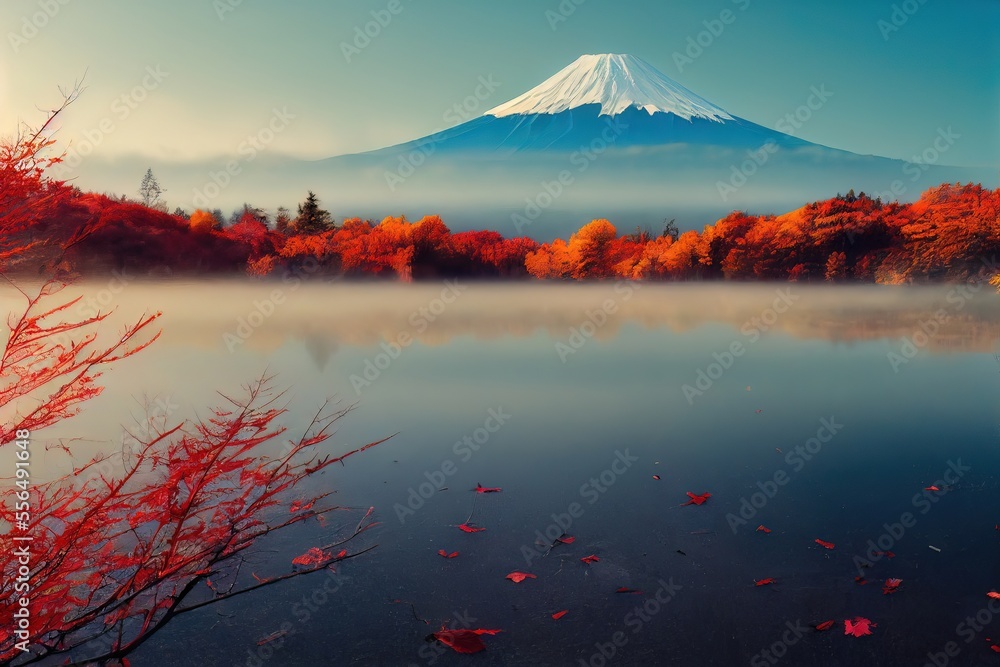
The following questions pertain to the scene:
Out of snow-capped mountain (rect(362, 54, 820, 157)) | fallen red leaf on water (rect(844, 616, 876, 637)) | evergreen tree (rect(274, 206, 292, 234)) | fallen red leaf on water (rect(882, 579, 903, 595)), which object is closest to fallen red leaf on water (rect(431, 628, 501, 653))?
fallen red leaf on water (rect(844, 616, 876, 637))

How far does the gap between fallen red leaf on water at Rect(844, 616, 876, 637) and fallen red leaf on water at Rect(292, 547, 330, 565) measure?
209 cm

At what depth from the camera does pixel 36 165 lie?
1492 millimetres

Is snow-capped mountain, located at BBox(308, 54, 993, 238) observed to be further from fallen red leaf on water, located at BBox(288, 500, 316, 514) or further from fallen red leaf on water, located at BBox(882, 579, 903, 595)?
fallen red leaf on water, located at BBox(882, 579, 903, 595)

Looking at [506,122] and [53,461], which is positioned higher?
[506,122]

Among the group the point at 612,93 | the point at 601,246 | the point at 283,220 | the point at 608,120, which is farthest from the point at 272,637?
the point at 612,93

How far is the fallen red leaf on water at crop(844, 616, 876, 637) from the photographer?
7.24 ft

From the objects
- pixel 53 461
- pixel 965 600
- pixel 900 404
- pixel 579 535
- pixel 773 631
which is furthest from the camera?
pixel 900 404

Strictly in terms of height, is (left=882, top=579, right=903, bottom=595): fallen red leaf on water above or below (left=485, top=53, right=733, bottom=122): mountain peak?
below

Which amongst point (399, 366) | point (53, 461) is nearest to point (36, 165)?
point (53, 461)

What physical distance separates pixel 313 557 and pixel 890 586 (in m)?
2.41

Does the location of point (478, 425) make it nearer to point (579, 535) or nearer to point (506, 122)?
point (579, 535)

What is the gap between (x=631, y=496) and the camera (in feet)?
11.5

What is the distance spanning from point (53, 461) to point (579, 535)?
3.37 m

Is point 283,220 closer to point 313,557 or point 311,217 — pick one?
point 311,217
